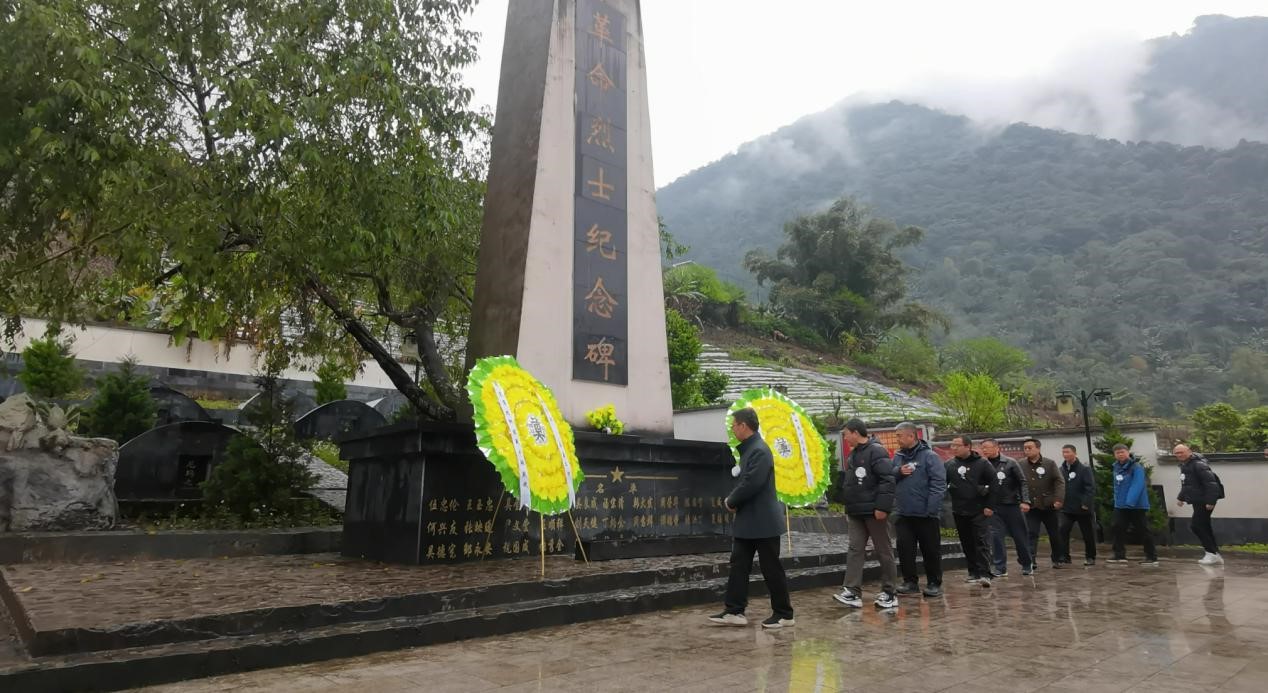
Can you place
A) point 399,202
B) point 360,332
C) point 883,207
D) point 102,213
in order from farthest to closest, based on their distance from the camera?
point 883,207
point 360,332
point 399,202
point 102,213

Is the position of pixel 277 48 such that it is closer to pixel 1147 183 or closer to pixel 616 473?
pixel 616 473

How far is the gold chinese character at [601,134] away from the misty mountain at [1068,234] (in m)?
48.0

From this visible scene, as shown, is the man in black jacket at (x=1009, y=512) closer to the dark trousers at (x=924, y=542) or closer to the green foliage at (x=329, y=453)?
the dark trousers at (x=924, y=542)

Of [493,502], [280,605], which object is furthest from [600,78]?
[280,605]

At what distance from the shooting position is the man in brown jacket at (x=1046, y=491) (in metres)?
8.44

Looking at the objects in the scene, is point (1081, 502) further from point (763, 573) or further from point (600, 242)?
point (600, 242)

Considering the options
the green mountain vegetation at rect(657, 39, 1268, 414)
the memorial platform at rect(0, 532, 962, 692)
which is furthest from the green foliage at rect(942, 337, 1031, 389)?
the memorial platform at rect(0, 532, 962, 692)

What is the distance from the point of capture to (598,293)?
804cm

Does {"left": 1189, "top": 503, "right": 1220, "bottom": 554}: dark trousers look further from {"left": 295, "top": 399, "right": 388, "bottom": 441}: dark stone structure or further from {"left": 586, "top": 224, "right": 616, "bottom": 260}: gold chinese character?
{"left": 295, "top": 399, "right": 388, "bottom": 441}: dark stone structure

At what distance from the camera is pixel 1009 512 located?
773cm

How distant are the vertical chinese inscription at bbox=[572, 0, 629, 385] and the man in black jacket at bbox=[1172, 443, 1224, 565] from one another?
21.5ft

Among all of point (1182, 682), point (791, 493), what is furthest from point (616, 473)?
point (1182, 682)

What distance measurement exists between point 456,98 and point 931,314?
36.4 m

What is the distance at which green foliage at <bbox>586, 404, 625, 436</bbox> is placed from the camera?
753 cm
